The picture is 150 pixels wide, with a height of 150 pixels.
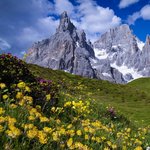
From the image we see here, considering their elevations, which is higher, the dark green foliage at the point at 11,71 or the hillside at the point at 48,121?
the dark green foliage at the point at 11,71

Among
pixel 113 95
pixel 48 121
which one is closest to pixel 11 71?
pixel 48 121

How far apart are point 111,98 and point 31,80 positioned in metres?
31.6

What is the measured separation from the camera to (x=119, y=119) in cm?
1688

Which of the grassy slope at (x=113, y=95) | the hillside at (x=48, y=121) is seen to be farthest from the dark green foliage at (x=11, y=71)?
the grassy slope at (x=113, y=95)

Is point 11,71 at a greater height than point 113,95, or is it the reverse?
point 113,95

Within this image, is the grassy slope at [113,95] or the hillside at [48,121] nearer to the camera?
the hillside at [48,121]

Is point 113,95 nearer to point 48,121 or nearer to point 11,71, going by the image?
point 11,71

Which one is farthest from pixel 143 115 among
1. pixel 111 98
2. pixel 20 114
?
pixel 20 114

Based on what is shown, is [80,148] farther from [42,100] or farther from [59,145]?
[42,100]

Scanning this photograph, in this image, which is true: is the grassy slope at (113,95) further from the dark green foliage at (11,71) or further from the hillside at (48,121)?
the dark green foliage at (11,71)

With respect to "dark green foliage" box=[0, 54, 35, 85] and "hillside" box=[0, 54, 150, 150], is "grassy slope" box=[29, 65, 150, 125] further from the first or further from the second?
"dark green foliage" box=[0, 54, 35, 85]

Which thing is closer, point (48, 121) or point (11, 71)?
point (48, 121)

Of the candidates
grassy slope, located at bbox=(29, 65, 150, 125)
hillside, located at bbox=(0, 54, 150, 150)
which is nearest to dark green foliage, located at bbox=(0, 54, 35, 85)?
hillside, located at bbox=(0, 54, 150, 150)

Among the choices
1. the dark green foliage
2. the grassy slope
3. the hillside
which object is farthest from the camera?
the grassy slope
